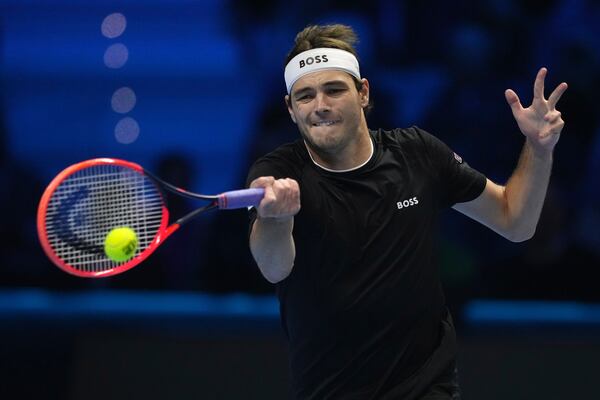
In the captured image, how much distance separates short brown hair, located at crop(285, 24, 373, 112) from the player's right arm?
70cm

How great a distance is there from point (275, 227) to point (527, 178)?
108cm

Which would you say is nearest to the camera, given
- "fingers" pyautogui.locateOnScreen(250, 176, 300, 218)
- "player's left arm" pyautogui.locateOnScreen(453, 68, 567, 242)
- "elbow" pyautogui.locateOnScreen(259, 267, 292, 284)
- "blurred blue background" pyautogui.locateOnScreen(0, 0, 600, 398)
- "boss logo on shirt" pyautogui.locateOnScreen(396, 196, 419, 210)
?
"fingers" pyautogui.locateOnScreen(250, 176, 300, 218)

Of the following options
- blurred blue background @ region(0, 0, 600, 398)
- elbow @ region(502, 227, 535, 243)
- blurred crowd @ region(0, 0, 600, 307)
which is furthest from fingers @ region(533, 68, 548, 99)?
blurred crowd @ region(0, 0, 600, 307)

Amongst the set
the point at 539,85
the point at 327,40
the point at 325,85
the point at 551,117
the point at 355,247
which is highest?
the point at 327,40

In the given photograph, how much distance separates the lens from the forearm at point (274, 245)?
3.25m

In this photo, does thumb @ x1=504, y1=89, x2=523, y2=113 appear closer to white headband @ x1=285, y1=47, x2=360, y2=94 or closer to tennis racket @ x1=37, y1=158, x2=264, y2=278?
white headband @ x1=285, y1=47, x2=360, y2=94

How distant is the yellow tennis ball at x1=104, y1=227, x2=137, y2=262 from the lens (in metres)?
3.37

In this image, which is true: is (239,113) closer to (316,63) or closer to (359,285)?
(316,63)

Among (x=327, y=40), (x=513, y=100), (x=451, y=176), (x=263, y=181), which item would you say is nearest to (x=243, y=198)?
(x=263, y=181)

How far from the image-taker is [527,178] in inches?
150

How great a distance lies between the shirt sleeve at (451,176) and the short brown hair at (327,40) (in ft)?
1.05

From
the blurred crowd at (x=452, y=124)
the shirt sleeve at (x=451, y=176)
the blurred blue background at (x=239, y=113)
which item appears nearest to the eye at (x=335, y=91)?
the shirt sleeve at (x=451, y=176)

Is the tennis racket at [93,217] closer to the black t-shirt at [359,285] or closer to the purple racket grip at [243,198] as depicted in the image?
the purple racket grip at [243,198]

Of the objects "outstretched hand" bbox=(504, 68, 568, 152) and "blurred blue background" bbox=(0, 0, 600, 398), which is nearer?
"outstretched hand" bbox=(504, 68, 568, 152)
